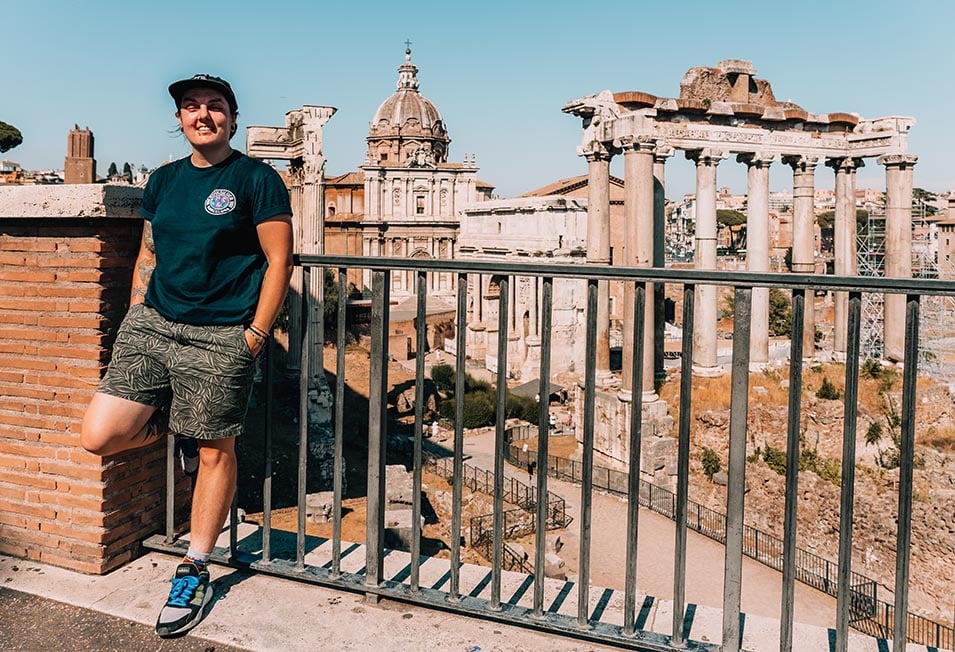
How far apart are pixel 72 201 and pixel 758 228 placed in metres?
18.3

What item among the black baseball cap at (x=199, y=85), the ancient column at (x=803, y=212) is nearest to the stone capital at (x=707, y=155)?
the ancient column at (x=803, y=212)

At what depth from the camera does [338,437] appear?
11.7ft

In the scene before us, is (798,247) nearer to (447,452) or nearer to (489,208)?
(447,452)

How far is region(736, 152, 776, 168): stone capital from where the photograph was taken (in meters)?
19.6

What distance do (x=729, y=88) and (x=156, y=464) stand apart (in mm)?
18744

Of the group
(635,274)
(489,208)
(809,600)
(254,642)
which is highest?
(489,208)

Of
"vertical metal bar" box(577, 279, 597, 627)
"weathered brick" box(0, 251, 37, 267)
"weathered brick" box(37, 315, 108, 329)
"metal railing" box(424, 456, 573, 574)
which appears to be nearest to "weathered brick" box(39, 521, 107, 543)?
"weathered brick" box(37, 315, 108, 329)

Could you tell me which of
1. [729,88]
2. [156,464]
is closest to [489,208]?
[729,88]

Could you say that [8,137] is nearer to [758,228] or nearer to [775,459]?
[758,228]

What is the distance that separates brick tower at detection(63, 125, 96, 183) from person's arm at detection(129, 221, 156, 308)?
1945cm

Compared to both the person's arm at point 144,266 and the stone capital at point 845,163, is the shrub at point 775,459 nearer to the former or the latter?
the stone capital at point 845,163

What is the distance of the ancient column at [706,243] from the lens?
18828 millimetres

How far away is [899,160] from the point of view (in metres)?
20.0

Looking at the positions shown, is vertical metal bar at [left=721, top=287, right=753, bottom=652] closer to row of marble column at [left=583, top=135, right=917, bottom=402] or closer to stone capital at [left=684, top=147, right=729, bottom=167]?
row of marble column at [left=583, top=135, right=917, bottom=402]
